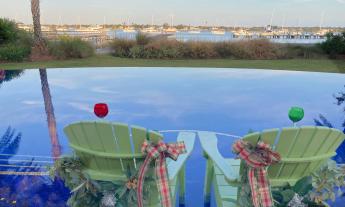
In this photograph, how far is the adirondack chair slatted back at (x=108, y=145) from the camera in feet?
5.80

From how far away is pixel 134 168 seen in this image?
6.14 ft

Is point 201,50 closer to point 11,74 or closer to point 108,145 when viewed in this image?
point 11,74

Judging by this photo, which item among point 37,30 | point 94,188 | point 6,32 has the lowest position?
point 94,188

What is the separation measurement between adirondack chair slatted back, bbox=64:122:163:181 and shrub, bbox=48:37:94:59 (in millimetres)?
11475

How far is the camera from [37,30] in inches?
492

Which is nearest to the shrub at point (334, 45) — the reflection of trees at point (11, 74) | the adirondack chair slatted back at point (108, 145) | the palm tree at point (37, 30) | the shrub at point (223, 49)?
the shrub at point (223, 49)

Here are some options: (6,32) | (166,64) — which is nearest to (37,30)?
(6,32)

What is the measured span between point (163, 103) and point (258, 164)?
191 inches

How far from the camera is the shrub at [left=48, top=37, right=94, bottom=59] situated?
498 inches

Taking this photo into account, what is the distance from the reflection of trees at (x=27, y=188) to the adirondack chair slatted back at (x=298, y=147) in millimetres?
1930

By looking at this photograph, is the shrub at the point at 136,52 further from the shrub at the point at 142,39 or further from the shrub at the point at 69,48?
the shrub at the point at 69,48

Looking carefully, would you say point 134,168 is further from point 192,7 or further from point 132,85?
point 192,7

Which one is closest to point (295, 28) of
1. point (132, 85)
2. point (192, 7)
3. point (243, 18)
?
point (243, 18)

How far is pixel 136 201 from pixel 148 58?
467 inches
